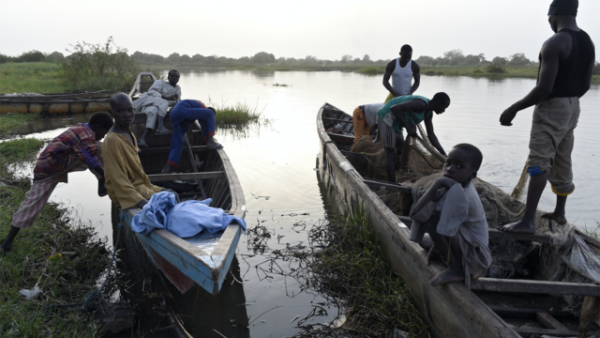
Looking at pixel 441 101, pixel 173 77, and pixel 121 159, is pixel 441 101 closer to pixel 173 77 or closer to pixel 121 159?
pixel 121 159

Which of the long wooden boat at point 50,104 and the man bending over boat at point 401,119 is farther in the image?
the long wooden boat at point 50,104

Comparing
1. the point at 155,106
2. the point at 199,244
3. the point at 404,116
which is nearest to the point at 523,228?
the point at 404,116

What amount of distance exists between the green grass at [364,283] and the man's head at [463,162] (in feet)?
3.82

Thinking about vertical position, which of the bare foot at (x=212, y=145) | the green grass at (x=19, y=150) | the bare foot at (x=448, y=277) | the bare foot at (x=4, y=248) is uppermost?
the bare foot at (x=212, y=145)

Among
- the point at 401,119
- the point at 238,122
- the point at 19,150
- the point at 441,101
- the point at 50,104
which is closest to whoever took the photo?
the point at 441,101

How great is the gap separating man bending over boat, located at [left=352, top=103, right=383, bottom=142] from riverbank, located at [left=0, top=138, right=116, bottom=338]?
4.25 m

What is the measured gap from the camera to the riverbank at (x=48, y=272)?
103 inches

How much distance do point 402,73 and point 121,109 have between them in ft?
14.2

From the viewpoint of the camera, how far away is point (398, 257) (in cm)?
308

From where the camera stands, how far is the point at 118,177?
3123mm

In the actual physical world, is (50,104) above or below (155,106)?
below

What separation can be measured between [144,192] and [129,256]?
3.18 feet

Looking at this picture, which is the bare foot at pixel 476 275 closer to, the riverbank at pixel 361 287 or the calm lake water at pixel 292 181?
the riverbank at pixel 361 287

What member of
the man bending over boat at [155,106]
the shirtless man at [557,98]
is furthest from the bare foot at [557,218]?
the man bending over boat at [155,106]
